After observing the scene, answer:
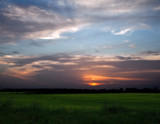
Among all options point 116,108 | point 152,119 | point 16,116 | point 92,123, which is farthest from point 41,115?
point 152,119

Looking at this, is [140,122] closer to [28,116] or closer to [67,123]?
[67,123]

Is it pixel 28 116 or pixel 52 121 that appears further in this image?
pixel 28 116

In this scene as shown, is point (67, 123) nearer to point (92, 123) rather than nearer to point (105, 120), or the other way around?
point (92, 123)

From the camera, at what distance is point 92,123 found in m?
10.6

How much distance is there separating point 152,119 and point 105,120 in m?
3.36

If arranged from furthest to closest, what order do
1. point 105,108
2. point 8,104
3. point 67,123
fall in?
point 8,104, point 105,108, point 67,123

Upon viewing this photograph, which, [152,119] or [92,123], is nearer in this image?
[92,123]

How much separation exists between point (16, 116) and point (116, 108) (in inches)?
335

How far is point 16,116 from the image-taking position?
12523 millimetres

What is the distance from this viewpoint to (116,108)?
15312 millimetres

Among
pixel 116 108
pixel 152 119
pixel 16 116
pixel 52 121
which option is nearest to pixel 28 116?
pixel 16 116

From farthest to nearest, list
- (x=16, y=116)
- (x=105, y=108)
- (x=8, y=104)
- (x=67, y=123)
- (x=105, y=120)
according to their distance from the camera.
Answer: (x=8, y=104)
(x=105, y=108)
(x=16, y=116)
(x=105, y=120)
(x=67, y=123)

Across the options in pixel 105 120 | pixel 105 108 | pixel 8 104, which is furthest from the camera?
pixel 8 104

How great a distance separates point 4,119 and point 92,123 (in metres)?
5.91
